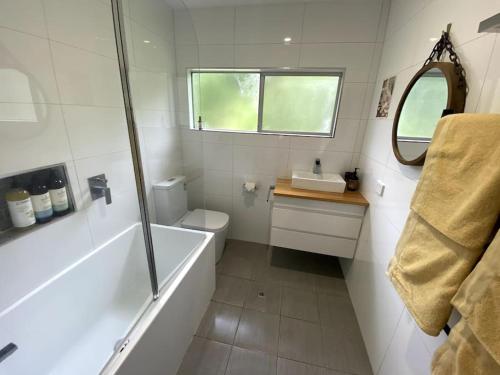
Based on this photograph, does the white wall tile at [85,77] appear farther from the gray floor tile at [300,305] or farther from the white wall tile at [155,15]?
the gray floor tile at [300,305]

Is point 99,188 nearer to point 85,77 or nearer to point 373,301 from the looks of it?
point 85,77

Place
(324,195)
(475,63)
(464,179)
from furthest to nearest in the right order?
(324,195)
(475,63)
(464,179)

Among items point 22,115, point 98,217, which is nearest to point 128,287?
point 98,217

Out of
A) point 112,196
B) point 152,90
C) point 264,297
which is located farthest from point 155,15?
point 264,297

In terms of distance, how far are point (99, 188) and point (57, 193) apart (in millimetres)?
237

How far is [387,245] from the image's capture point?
125 cm

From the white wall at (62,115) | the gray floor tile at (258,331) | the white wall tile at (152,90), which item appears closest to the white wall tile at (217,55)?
the white wall tile at (152,90)

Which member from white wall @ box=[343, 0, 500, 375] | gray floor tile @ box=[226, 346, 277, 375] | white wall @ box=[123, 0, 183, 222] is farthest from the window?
gray floor tile @ box=[226, 346, 277, 375]

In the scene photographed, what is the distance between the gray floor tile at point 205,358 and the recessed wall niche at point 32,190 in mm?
1136

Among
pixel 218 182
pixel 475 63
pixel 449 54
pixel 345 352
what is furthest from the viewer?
pixel 218 182

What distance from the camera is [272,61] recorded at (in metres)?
1.87

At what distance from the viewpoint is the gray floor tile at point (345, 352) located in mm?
1293

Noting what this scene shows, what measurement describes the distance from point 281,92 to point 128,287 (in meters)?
2.13

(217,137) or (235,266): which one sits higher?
(217,137)
